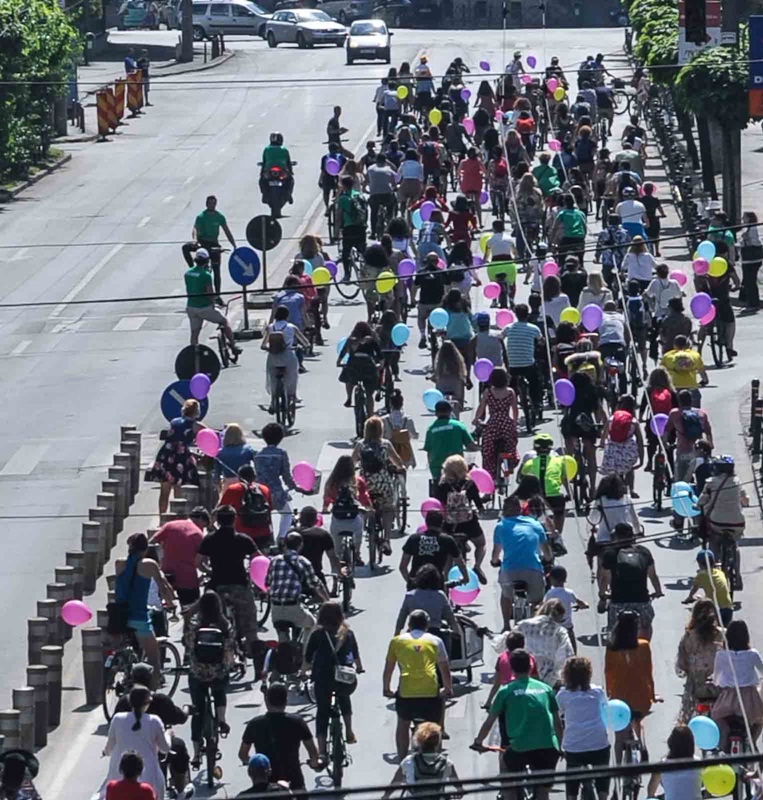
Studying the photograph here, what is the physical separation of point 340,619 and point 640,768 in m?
7.33

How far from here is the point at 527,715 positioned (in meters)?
14.6

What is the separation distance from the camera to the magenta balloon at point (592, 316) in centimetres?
2611

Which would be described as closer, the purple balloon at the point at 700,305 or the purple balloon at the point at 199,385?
the purple balloon at the point at 199,385

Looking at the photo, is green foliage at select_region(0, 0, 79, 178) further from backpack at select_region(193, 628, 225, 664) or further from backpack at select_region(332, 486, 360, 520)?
backpack at select_region(193, 628, 225, 664)

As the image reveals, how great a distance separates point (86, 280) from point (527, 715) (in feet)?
82.5

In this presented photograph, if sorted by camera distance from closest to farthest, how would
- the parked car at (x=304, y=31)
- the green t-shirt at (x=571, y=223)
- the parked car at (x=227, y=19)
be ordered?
the green t-shirt at (x=571, y=223) → the parked car at (x=304, y=31) → the parked car at (x=227, y=19)

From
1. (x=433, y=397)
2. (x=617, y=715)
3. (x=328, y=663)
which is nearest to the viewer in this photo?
(x=617, y=715)

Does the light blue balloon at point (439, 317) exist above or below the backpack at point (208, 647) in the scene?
below

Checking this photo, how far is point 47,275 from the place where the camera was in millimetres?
39656

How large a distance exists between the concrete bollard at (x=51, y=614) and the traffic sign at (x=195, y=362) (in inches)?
280

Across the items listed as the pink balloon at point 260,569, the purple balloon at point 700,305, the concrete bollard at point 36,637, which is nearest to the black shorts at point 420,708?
the pink balloon at point 260,569

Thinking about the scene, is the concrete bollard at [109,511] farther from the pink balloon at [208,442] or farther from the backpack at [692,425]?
the backpack at [692,425]

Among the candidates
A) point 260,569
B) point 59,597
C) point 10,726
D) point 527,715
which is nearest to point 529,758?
point 527,715

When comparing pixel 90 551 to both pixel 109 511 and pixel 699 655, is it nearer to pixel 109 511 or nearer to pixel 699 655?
pixel 109 511
